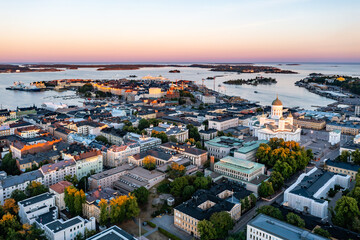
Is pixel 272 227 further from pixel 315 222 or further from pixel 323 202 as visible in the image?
pixel 323 202

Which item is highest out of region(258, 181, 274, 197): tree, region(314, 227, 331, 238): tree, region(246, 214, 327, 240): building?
region(246, 214, 327, 240): building

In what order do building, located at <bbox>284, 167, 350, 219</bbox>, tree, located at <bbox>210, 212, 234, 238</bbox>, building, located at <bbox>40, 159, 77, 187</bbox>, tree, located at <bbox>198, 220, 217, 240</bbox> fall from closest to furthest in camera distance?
tree, located at <bbox>198, 220, 217, 240</bbox>
tree, located at <bbox>210, 212, 234, 238</bbox>
building, located at <bbox>284, 167, 350, 219</bbox>
building, located at <bbox>40, 159, 77, 187</bbox>

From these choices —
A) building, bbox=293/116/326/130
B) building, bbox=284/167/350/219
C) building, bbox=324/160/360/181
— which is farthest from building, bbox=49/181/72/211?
building, bbox=293/116/326/130

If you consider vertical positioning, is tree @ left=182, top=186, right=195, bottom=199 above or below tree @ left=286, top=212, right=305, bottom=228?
below

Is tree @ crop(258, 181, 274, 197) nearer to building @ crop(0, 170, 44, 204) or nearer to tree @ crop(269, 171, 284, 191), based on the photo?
tree @ crop(269, 171, 284, 191)

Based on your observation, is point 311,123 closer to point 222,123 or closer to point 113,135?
point 222,123
